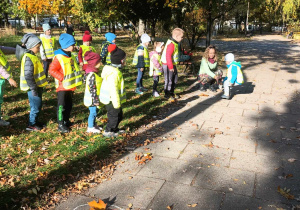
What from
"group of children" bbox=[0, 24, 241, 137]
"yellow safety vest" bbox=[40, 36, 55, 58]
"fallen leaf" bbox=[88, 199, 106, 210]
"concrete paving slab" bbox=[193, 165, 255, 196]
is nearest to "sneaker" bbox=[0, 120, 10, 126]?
"group of children" bbox=[0, 24, 241, 137]

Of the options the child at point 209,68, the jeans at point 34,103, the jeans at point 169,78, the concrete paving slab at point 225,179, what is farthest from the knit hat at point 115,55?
the child at point 209,68

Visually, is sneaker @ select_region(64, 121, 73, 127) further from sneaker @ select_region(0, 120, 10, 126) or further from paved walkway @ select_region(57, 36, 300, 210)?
paved walkway @ select_region(57, 36, 300, 210)

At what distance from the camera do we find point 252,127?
5648 mm

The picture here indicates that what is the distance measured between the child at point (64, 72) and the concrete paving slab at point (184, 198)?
8.60ft

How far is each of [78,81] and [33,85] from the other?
80cm

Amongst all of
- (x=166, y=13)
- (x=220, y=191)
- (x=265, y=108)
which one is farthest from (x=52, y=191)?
(x=166, y=13)

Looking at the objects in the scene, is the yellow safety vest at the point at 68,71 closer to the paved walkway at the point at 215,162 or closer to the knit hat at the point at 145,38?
the paved walkway at the point at 215,162

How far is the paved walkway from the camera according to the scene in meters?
3.38

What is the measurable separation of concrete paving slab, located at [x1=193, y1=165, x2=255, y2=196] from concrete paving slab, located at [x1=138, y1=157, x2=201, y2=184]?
126mm

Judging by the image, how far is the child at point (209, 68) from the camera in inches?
315

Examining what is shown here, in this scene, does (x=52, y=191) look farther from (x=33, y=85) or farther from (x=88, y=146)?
(x=33, y=85)

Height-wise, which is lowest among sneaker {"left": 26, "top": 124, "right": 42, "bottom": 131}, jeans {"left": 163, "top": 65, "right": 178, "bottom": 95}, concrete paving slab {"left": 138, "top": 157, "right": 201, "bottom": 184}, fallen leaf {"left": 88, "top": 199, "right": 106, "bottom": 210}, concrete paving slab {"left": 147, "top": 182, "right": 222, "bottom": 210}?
concrete paving slab {"left": 147, "top": 182, "right": 222, "bottom": 210}

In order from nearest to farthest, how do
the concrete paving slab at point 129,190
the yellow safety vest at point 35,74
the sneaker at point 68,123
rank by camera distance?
the concrete paving slab at point 129,190
the yellow safety vest at point 35,74
the sneaker at point 68,123

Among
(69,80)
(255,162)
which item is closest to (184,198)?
(255,162)
